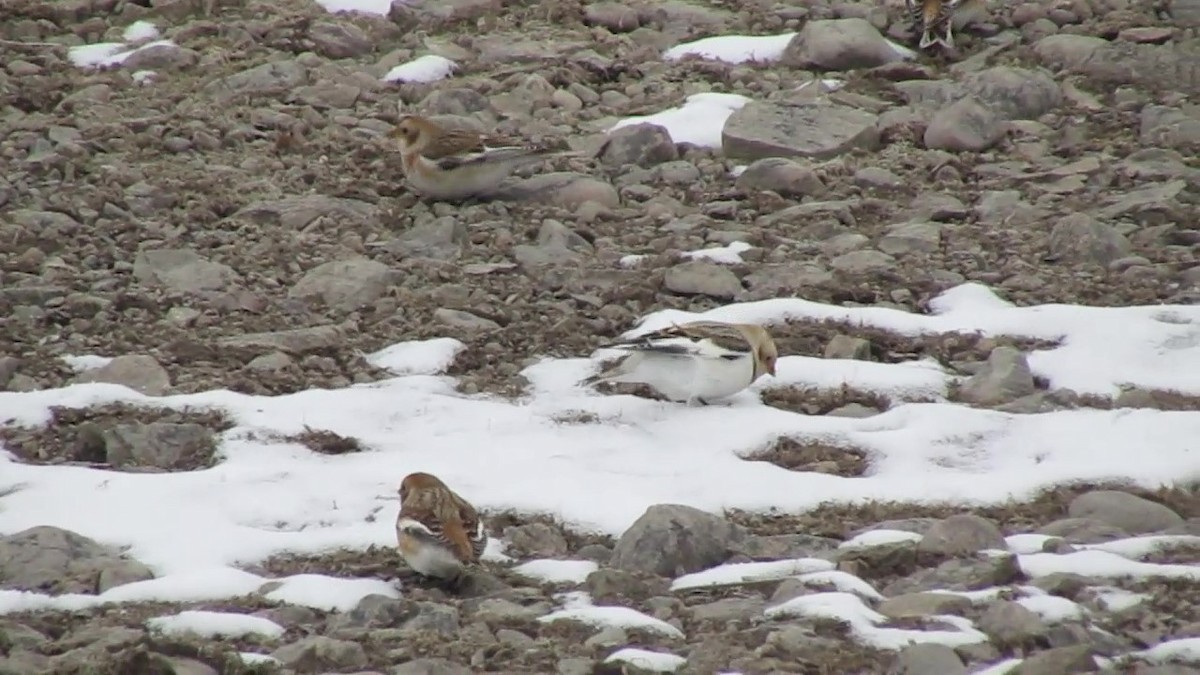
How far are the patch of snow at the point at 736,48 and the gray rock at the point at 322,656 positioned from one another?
734 centimetres

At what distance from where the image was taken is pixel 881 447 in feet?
23.5

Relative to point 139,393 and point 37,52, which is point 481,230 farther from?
point 37,52

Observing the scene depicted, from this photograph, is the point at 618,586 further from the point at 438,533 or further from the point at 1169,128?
the point at 1169,128

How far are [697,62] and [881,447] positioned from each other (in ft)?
17.1

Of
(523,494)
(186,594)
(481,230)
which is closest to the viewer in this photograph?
(186,594)

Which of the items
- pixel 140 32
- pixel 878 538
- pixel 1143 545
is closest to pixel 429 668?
pixel 878 538

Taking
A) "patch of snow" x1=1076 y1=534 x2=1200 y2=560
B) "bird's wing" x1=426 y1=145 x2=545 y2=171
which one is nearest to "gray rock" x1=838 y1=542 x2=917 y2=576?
"patch of snow" x1=1076 y1=534 x2=1200 y2=560

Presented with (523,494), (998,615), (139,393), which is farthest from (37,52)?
(998,615)

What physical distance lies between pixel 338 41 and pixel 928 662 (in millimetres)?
7970

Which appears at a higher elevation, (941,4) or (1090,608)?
(941,4)

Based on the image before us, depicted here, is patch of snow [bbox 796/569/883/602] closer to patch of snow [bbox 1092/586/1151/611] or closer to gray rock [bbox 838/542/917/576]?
gray rock [bbox 838/542/917/576]

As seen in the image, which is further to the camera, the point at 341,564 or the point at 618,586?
the point at 341,564

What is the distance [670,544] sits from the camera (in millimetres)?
6008

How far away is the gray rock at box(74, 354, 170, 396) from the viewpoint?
301 inches
